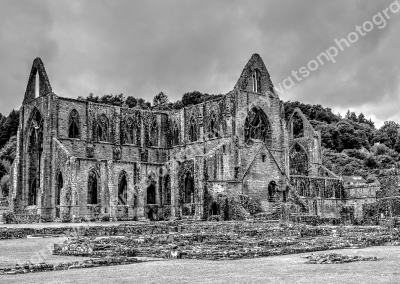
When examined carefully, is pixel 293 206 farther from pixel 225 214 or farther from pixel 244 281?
pixel 244 281

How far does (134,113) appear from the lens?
6150 cm

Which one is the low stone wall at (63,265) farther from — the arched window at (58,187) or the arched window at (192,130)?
the arched window at (192,130)

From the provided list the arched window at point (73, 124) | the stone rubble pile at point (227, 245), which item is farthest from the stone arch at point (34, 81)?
→ the stone rubble pile at point (227, 245)

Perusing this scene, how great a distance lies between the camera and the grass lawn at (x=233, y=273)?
1296cm

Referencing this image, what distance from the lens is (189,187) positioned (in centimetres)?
5356

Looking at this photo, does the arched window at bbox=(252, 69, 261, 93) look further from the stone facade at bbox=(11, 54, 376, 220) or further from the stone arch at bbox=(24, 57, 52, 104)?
the stone arch at bbox=(24, 57, 52, 104)

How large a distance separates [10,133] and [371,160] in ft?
239

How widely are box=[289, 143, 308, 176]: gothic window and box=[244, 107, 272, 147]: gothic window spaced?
14.0 m

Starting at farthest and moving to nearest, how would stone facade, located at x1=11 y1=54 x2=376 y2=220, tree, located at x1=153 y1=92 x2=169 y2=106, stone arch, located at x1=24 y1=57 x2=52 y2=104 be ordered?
tree, located at x1=153 y1=92 x2=169 y2=106 < stone arch, located at x1=24 y1=57 x2=52 y2=104 < stone facade, located at x1=11 y1=54 x2=376 y2=220

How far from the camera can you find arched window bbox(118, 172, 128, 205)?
53438mm

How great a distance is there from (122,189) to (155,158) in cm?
866

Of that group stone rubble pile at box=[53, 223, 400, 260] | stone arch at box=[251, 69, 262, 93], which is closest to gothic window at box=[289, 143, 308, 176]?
stone arch at box=[251, 69, 262, 93]

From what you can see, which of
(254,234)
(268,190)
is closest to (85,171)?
(268,190)

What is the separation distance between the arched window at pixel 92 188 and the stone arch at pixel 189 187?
26.8 ft
